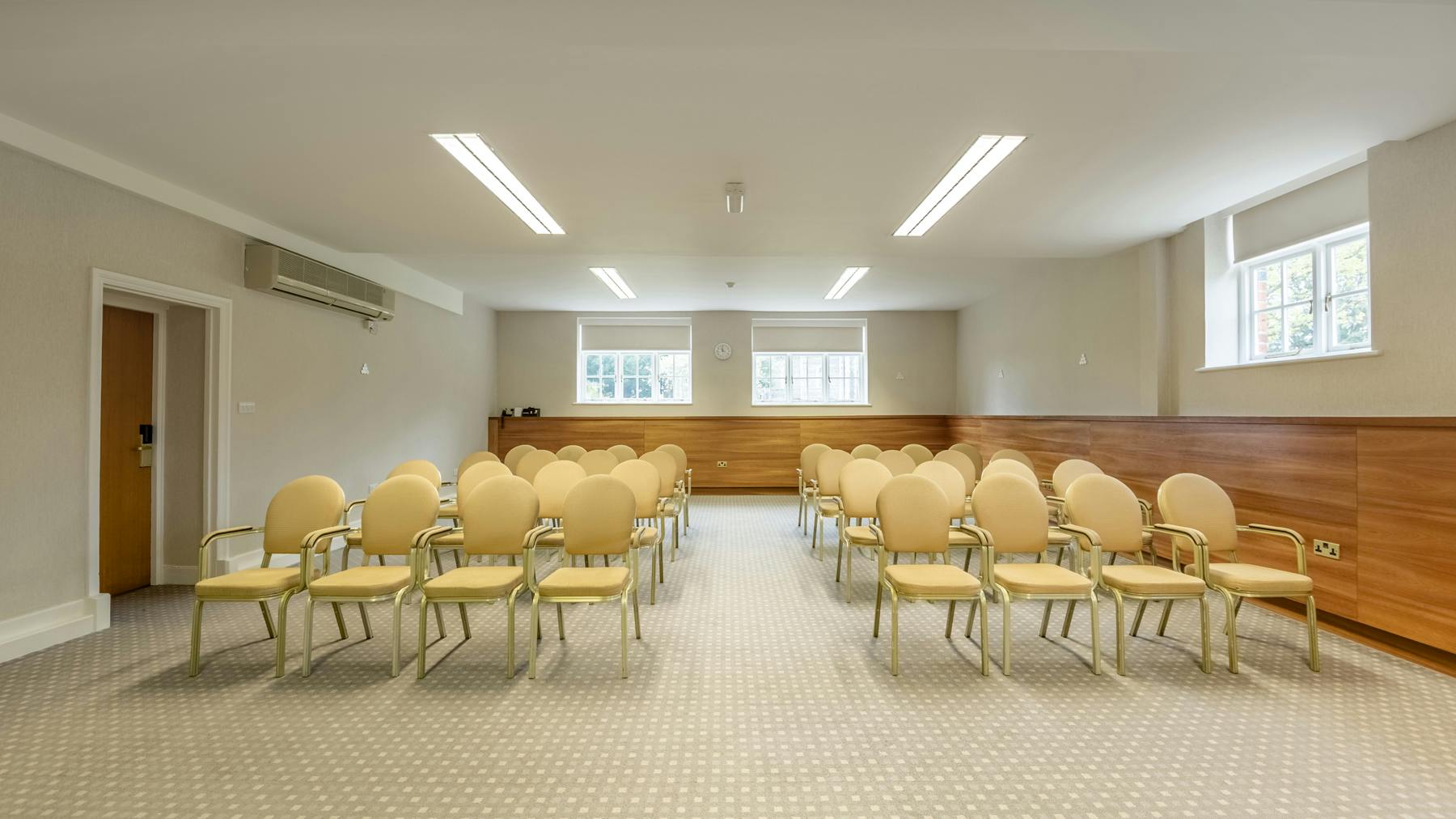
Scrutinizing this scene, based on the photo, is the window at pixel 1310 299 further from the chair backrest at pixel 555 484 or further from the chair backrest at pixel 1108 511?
the chair backrest at pixel 555 484

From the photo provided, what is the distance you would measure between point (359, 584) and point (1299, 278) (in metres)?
6.89

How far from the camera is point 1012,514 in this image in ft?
12.0

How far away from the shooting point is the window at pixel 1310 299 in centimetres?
436

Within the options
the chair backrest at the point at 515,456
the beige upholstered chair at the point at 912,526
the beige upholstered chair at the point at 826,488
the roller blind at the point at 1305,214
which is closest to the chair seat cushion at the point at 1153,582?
the beige upholstered chair at the point at 912,526

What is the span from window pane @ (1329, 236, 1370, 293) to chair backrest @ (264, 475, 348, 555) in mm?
7015

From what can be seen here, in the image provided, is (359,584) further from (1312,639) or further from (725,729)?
(1312,639)

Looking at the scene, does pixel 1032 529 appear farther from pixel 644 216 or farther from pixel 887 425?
pixel 887 425

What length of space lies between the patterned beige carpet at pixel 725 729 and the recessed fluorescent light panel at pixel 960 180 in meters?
2.98

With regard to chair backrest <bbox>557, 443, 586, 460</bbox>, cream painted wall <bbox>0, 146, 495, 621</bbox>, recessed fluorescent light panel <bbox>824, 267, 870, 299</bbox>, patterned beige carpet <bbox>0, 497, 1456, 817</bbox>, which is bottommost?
patterned beige carpet <bbox>0, 497, 1456, 817</bbox>

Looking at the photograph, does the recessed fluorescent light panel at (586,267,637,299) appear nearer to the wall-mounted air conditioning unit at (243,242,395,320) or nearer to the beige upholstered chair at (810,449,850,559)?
the wall-mounted air conditioning unit at (243,242,395,320)

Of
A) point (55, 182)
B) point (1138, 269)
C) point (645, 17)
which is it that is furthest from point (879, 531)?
point (55, 182)

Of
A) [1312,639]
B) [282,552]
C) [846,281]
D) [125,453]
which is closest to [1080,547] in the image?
[1312,639]

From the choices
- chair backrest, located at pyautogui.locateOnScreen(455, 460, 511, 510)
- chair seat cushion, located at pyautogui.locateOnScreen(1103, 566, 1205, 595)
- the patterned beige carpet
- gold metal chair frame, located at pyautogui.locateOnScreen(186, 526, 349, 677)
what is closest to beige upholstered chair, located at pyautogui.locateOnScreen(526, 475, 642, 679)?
the patterned beige carpet

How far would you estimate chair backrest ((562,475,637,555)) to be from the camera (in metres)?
3.71
